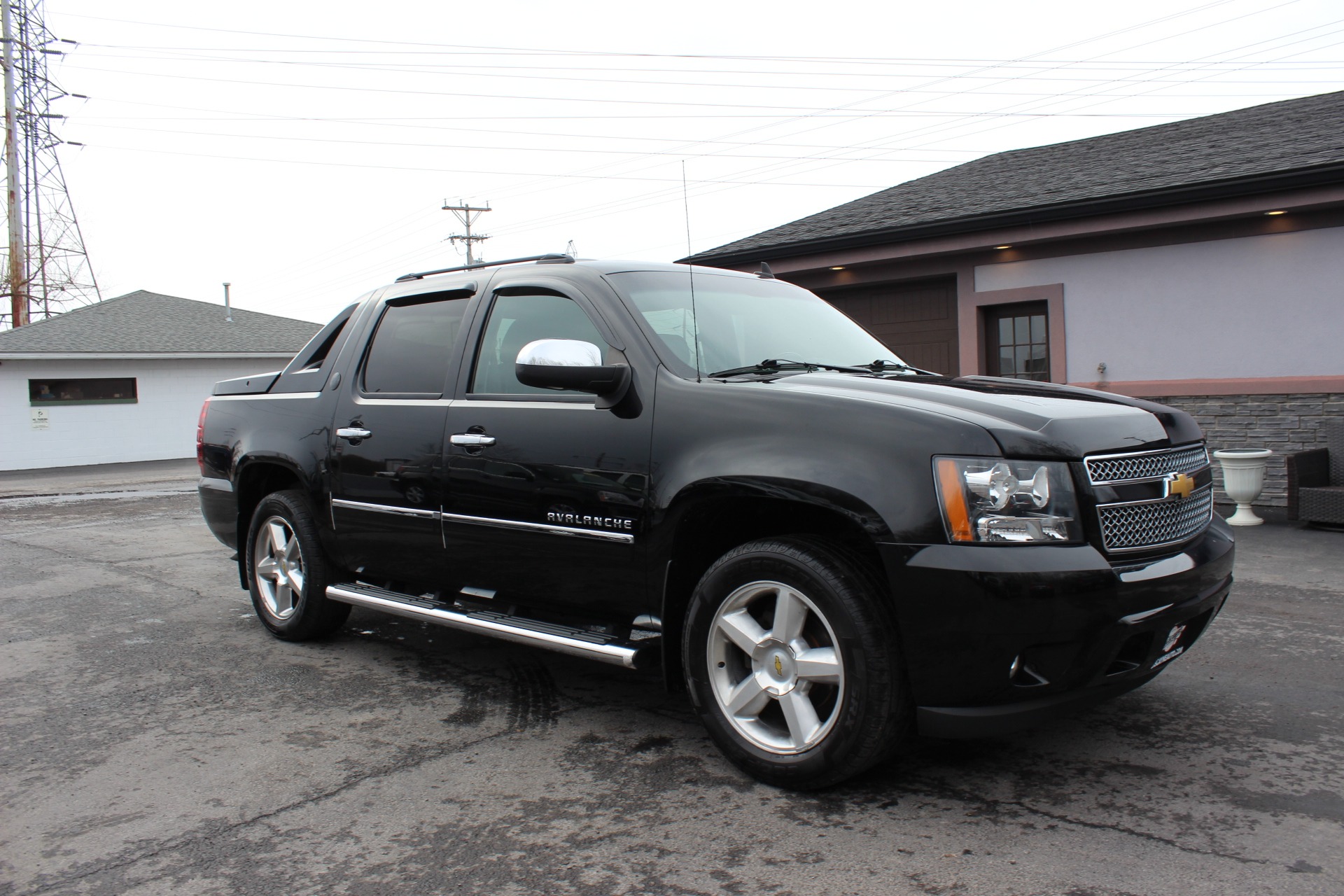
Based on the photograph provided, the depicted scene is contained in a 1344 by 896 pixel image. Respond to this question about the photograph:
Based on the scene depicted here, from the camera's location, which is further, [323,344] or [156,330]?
[156,330]

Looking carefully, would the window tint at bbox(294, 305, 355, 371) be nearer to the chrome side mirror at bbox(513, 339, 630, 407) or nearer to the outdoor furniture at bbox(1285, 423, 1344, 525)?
the chrome side mirror at bbox(513, 339, 630, 407)

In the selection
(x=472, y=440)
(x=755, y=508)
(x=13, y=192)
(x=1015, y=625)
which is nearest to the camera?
(x=1015, y=625)

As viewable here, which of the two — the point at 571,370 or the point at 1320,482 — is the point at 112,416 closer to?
the point at 1320,482

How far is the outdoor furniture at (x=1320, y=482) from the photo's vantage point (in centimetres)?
841

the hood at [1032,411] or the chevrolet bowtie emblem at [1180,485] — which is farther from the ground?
the hood at [1032,411]

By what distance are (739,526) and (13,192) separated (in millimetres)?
39259


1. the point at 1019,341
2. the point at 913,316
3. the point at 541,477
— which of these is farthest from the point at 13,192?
the point at 541,477

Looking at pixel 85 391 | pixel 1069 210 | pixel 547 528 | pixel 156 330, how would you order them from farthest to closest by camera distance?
pixel 156 330
pixel 85 391
pixel 1069 210
pixel 547 528

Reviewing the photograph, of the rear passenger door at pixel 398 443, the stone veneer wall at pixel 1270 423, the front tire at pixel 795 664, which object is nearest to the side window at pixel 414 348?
the rear passenger door at pixel 398 443

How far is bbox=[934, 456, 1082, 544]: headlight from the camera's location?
9.76 feet

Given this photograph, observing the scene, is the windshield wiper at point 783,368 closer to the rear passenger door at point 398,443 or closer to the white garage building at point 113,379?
the rear passenger door at point 398,443

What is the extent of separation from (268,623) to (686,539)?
10.3 ft

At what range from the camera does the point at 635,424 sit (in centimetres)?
376

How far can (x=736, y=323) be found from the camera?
434 centimetres
